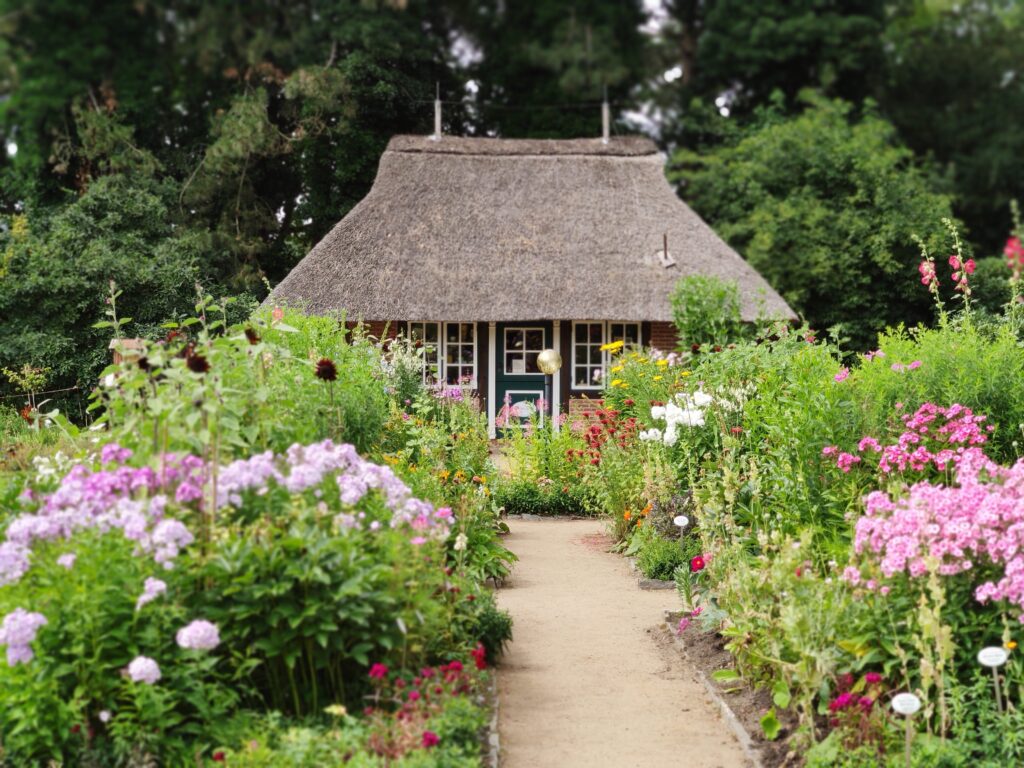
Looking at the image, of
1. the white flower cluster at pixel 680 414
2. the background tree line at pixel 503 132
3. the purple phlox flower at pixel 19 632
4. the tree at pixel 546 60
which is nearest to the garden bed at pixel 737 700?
the white flower cluster at pixel 680 414

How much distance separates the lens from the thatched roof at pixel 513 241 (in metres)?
18.4

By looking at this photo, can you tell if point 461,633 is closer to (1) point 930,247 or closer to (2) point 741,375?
(2) point 741,375

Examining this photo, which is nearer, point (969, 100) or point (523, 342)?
point (523, 342)

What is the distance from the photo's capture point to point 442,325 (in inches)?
750

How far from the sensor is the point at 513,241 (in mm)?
19562

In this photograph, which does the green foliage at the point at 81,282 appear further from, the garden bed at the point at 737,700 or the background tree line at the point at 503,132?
the garden bed at the point at 737,700

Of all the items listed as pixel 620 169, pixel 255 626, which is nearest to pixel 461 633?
pixel 255 626

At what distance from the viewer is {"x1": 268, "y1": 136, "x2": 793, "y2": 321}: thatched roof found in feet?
60.4

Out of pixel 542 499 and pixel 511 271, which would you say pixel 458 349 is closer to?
pixel 511 271

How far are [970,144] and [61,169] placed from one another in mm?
21305

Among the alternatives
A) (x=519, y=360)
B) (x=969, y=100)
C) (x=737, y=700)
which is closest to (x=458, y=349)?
Answer: (x=519, y=360)

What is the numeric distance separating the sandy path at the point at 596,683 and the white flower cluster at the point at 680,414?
40.6 inches

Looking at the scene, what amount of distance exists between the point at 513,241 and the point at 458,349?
2.16m

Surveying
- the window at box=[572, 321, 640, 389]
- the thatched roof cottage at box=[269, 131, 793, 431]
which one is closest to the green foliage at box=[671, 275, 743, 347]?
the thatched roof cottage at box=[269, 131, 793, 431]
